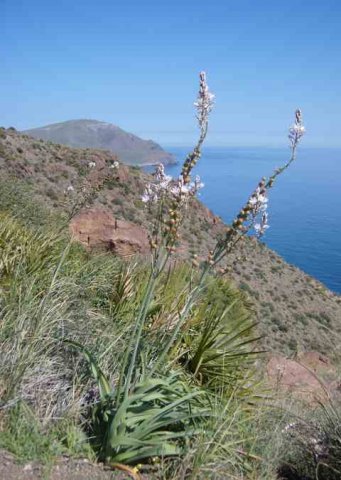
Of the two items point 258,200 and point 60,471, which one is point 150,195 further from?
point 60,471

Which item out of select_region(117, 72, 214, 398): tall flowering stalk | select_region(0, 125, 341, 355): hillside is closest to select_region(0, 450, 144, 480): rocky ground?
select_region(117, 72, 214, 398): tall flowering stalk

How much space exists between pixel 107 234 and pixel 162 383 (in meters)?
8.50

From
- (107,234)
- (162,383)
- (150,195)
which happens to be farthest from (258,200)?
(107,234)

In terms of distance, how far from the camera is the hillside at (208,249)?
→ 25844mm

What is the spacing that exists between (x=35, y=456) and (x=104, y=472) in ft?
1.47

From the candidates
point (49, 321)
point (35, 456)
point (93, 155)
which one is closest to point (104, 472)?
point (35, 456)

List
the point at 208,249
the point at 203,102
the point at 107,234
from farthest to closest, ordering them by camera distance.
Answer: the point at 208,249 → the point at 107,234 → the point at 203,102

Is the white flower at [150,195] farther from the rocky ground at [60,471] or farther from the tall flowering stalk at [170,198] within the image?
the rocky ground at [60,471]

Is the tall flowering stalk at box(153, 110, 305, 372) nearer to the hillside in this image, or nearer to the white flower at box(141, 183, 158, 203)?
the white flower at box(141, 183, 158, 203)

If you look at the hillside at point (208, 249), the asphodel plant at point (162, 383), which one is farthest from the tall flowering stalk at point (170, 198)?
the hillside at point (208, 249)

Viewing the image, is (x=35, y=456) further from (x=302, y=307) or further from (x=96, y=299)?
(x=302, y=307)

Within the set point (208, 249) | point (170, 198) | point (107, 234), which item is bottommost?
point (208, 249)

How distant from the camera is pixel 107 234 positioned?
12.1m

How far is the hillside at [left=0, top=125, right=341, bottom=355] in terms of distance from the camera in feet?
84.8
